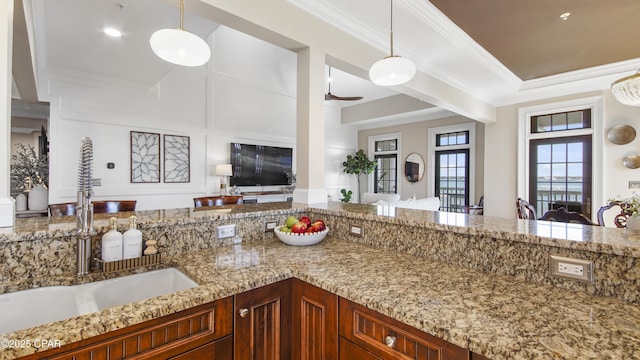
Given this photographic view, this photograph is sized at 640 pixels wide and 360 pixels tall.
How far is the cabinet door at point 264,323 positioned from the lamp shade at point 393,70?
1.61m

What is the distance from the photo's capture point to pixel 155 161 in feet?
16.0

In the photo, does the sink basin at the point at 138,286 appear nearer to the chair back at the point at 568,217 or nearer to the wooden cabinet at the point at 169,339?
the wooden cabinet at the point at 169,339

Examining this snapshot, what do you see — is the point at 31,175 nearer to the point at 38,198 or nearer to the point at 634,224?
the point at 38,198

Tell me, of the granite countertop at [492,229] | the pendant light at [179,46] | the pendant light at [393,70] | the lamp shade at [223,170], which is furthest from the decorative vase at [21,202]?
the pendant light at [393,70]

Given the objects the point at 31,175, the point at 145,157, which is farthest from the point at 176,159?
the point at 31,175

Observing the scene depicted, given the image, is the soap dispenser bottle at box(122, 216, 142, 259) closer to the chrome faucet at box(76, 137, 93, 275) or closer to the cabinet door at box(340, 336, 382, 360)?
the chrome faucet at box(76, 137, 93, 275)

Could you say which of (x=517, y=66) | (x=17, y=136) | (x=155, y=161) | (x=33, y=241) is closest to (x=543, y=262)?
(x=33, y=241)

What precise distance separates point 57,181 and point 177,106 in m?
2.04

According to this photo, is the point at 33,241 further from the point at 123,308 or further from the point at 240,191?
the point at 240,191

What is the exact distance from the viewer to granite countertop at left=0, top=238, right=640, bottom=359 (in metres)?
0.70

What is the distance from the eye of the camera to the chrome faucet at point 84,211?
1.15 meters

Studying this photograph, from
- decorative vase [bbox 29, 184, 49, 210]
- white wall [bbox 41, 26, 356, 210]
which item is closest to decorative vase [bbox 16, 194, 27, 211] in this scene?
decorative vase [bbox 29, 184, 49, 210]

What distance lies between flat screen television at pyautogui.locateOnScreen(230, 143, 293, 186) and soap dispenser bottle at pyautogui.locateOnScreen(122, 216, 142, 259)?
4.50m

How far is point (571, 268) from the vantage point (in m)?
1.00
